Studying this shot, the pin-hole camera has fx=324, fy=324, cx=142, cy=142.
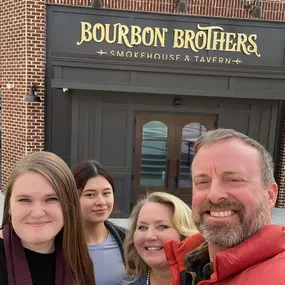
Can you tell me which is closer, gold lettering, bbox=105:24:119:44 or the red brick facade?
the red brick facade

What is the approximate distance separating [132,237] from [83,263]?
495 mm

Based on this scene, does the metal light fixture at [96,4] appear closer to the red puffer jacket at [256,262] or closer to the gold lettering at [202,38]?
the gold lettering at [202,38]

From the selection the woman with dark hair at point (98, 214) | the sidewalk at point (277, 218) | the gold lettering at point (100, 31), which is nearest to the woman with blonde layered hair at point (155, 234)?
the woman with dark hair at point (98, 214)

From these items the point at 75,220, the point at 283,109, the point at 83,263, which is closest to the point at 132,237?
the point at 83,263

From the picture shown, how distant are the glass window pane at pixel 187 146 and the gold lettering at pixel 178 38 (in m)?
1.81

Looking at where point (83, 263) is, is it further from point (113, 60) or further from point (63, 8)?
point (63, 8)

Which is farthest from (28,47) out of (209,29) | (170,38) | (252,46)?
(252,46)

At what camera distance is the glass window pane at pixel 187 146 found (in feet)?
24.8

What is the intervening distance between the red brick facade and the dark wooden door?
2.29m

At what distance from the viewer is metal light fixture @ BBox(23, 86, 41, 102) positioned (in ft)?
22.3

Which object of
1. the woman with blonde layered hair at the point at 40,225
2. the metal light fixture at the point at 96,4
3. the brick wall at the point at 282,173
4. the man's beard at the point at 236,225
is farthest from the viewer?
the brick wall at the point at 282,173

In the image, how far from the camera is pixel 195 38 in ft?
23.9

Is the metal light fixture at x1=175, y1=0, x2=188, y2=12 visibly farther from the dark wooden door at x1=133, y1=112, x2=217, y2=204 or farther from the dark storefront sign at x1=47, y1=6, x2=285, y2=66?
the dark wooden door at x1=133, y1=112, x2=217, y2=204

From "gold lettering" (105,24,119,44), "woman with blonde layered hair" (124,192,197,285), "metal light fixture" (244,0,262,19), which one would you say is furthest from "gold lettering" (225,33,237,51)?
"woman with blonde layered hair" (124,192,197,285)
